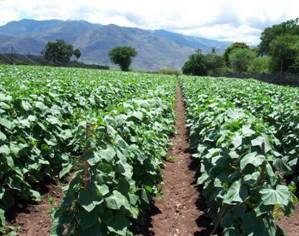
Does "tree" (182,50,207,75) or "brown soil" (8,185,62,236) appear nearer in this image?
"brown soil" (8,185,62,236)

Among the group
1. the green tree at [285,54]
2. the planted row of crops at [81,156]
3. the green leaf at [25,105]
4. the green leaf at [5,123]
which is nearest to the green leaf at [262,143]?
the planted row of crops at [81,156]

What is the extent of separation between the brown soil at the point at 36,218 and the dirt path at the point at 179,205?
1.34 meters

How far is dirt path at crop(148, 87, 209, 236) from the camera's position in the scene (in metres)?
5.92

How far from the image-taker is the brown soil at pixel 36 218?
5.22 metres

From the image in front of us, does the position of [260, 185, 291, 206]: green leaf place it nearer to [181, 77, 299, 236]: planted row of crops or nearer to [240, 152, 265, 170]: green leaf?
[181, 77, 299, 236]: planted row of crops

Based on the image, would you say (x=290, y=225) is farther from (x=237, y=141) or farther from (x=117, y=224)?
(x=117, y=224)

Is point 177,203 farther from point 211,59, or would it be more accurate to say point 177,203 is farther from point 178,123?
point 211,59

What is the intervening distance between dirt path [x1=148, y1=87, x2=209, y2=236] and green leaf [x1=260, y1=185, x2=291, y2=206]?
1640mm

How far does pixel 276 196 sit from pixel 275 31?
102874 mm

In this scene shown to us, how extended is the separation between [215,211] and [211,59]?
88.0m

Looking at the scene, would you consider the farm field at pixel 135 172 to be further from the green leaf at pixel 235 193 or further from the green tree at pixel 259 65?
the green tree at pixel 259 65

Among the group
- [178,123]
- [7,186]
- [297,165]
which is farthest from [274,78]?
[7,186]

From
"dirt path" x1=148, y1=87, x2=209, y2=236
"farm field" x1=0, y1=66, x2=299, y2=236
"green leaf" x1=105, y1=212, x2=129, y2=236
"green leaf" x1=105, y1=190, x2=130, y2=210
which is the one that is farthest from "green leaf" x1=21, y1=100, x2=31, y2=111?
"green leaf" x1=105, y1=212, x2=129, y2=236

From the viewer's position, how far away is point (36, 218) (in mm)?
5590
